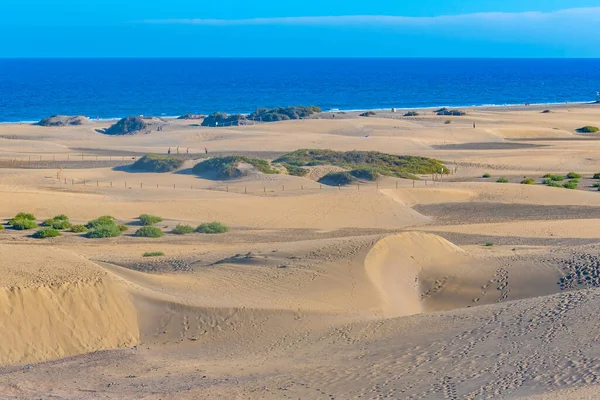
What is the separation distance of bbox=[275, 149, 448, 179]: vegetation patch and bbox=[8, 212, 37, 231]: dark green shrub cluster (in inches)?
746

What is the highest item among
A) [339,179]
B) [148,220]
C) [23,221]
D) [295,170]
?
[295,170]

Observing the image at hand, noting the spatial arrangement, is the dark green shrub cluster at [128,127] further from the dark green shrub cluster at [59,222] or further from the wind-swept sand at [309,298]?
the dark green shrub cluster at [59,222]

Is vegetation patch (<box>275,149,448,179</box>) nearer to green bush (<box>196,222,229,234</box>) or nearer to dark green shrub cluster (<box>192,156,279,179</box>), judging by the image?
dark green shrub cluster (<box>192,156,279,179</box>)

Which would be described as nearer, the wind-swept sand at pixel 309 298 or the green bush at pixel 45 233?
the wind-swept sand at pixel 309 298

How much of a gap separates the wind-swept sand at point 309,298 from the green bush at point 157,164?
819cm

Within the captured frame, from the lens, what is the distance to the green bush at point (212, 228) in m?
28.8

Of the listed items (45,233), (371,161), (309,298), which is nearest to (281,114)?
(371,161)

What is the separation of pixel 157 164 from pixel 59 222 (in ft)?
57.0

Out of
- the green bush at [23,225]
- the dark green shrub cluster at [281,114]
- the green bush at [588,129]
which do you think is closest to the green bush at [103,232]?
the green bush at [23,225]

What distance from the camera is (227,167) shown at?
4341 centimetres

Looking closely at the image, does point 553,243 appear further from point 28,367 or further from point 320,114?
point 320,114

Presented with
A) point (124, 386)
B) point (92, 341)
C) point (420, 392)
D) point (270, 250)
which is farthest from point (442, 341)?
point (270, 250)

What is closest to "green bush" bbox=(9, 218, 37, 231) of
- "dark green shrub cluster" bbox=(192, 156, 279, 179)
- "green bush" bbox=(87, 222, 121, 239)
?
"green bush" bbox=(87, 222, 121, 239)

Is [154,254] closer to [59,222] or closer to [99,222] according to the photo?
[99,222]
